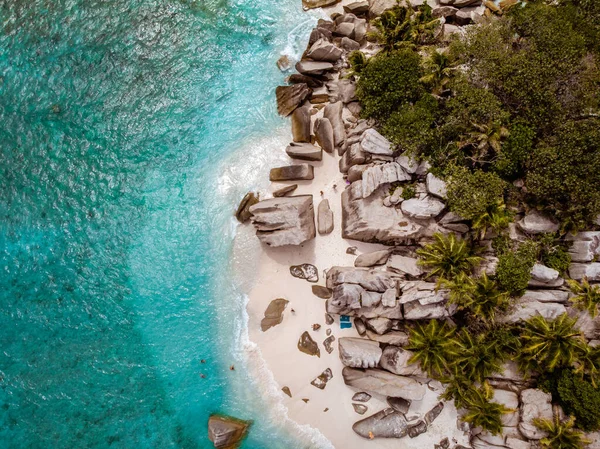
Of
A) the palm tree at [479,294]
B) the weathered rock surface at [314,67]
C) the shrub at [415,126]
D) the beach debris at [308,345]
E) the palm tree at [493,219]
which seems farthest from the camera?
the weathered rock surface at [314,67]

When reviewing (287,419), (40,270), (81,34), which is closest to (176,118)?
(81,34)

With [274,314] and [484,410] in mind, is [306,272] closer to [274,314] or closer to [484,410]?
[274,314]

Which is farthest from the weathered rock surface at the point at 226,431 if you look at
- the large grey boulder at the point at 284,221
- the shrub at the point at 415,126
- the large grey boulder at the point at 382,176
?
the shrub at the point at 415,126

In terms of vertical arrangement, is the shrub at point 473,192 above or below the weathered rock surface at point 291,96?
below

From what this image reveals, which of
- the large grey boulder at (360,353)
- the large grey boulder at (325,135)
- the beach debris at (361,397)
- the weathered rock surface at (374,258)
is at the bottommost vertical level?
the beach debris at (361,397)

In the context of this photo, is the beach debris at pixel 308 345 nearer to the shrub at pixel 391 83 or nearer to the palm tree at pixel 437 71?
the shrub at pixel 391 83

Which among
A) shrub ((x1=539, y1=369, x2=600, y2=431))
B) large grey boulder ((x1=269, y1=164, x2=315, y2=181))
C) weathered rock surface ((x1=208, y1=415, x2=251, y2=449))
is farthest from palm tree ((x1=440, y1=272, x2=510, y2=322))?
weathered rock surface ((x1=208, y1=415, x2=251, y2=449))

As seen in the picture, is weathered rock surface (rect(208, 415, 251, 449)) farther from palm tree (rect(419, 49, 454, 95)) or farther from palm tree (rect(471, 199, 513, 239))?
palm tree (rect(419, 49, 454, 95))

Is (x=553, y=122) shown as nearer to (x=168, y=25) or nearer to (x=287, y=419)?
(x=287, y=419)
